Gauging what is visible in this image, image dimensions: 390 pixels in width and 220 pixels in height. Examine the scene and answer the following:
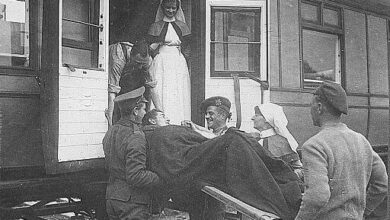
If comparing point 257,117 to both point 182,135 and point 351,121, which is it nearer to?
point 182,135

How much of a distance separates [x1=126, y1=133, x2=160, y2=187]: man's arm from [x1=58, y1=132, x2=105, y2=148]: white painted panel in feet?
2.81

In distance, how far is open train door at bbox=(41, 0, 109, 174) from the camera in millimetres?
3977

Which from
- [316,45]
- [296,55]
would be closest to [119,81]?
A: [296,55]

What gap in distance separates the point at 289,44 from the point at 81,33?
3364 mm

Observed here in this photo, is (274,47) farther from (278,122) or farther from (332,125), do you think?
(332,125)

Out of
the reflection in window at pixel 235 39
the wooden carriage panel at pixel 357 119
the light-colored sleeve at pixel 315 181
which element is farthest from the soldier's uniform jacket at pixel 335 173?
the wooden carriage panel at pixel 357 119

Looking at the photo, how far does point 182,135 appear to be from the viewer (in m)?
3.78

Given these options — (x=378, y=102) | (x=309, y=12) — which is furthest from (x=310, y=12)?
(x=378, y=102)

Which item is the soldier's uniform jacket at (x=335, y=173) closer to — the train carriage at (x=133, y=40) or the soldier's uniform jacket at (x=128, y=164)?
the soldier's uniform jacket at (x=128, y=164)

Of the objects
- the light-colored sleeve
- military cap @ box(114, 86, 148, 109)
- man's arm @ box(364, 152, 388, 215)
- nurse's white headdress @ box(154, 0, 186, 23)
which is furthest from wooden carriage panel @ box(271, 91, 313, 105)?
the light-colored sleeve

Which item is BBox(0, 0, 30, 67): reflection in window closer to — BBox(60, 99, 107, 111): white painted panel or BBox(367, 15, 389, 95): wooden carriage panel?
BBox(60, 99, 107, 111): white painted panel

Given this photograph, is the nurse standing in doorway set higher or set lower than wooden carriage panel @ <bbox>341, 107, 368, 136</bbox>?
higher

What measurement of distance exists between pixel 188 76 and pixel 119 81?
2.74 feet

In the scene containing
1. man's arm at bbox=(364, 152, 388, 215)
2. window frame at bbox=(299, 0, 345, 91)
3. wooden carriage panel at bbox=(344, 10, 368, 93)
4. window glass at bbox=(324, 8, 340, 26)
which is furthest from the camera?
wooden carriage panel at bbox=(344, 10, 368, 93)
